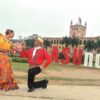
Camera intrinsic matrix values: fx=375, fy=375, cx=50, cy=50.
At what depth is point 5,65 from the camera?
10.1m

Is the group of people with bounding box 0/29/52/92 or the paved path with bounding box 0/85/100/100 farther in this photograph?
the group of people with bounding box 0/29/52/92

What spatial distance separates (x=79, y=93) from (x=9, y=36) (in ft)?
8.32

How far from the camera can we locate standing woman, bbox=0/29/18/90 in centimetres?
1003

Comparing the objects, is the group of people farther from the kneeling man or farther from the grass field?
the grass field

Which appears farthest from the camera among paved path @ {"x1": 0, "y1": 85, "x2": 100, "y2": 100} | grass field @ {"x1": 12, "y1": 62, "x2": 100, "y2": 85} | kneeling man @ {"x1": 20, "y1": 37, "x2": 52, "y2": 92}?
grass field @ {"x1": 12, "y1": 62, "x2": 100, "y2": 85}

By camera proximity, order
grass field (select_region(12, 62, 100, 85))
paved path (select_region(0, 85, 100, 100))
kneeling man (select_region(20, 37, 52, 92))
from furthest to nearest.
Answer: grass field (select_region(12, 62, 100, 85)) < kneeling man (select_region(20, 37, 52, 92)) < paved path (select_region(0, 85, 100, 100))

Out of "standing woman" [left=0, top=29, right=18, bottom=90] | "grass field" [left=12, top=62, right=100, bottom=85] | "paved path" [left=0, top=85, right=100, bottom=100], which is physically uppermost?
"standing woman" [left=0, top=29, right=18, bottom=90]

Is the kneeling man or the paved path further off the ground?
the kneeling man

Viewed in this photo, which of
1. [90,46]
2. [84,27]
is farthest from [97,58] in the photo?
[84,27]

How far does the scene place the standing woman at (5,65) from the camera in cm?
1003

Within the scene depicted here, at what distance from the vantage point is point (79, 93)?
34.7ft

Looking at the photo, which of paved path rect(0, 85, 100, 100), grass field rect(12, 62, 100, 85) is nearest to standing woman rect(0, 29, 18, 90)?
paved path rect(0, 85, 100, 100)

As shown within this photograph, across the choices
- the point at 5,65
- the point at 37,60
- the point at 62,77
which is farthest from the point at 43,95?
the point at 62,77

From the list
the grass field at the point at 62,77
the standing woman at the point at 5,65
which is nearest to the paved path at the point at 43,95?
the standing woman at the point at 5,65
